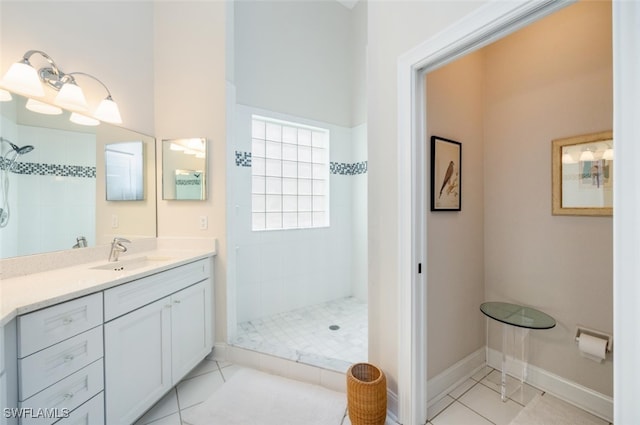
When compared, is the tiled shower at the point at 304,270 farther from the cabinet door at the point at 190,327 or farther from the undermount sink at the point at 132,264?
the undermount sink at the point at 132,264

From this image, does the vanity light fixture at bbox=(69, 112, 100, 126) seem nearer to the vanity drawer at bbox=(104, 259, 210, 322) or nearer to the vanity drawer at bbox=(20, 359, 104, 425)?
the vanity drawer at bbox=(104, 259, 210, 322)

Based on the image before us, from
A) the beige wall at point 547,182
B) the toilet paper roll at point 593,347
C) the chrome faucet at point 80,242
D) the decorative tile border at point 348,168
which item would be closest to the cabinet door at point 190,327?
the chrome faucet at point 80,242

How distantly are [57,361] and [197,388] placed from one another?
101 centimetres

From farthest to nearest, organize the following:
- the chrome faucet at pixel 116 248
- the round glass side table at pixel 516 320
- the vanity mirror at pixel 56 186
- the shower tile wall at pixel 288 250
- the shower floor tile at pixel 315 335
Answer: the shower tile wall at pixel 288 250 < the shower floor tile at pixel 315 335 < the chrome faucet at pixel 116 248 < the round glass side table at pixel 516 320 < the vanity mirror at pixel 56 186

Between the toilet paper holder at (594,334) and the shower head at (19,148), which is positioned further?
the toilet paper holder at (594,334)

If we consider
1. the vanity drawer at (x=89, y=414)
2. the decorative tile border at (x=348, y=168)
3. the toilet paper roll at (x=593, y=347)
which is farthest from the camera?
the decorative tile border at (x=348, y=168)

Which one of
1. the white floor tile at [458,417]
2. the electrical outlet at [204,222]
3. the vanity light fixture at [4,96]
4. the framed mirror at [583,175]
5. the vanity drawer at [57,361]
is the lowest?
the white floor tile at [458,417]

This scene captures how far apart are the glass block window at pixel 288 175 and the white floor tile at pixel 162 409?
1593 mm

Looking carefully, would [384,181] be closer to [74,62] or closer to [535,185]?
[535,185]

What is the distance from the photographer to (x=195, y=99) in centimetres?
227

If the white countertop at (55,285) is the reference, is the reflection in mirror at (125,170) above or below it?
above

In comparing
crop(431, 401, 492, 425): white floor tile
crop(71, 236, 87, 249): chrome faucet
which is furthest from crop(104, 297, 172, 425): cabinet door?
crop(431, 401, 492, 425): white floor tile

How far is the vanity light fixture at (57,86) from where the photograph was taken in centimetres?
146

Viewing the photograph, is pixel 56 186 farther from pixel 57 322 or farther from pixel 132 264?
pixel 57 322
